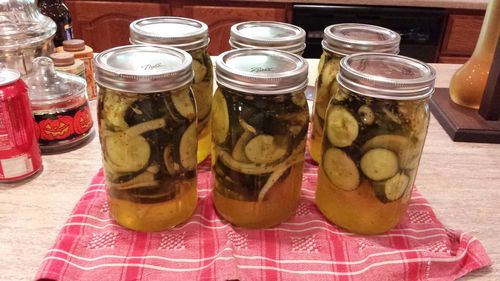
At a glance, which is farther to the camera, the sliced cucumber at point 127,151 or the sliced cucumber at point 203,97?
the sliced cucumber at point 203,97

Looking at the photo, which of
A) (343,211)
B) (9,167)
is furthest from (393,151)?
(9,167)

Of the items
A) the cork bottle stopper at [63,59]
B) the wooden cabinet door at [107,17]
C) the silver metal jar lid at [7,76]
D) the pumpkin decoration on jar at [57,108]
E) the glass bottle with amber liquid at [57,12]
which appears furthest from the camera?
the wooden cabinet door at [107,17]

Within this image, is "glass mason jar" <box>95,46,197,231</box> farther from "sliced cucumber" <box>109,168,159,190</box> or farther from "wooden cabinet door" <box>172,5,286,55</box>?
"wooden cabinet door" <box>172,5,286,55</box>

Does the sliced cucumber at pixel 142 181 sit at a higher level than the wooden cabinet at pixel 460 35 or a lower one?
higher

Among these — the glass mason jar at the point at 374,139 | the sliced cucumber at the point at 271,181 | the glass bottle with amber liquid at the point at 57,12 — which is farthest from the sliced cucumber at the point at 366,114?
the glass bottle with amber liquid at the point at 57,12

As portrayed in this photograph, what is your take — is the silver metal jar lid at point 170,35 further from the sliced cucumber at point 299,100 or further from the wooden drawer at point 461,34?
the wooden drawer at point 461,34

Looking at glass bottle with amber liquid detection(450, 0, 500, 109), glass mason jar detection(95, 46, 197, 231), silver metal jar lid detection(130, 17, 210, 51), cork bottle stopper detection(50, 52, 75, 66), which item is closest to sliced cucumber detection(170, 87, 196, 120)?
glass mason jar detection(95, 46, 197, 231)

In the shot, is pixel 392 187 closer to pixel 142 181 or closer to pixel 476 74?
pixel 142 181

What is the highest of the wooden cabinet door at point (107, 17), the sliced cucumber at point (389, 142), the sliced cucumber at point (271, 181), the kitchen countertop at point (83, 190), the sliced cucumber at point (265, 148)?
the sliced cucumber at point (389, 142)
